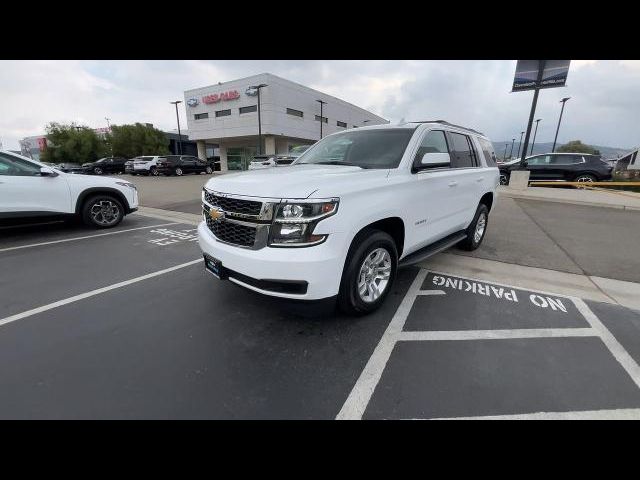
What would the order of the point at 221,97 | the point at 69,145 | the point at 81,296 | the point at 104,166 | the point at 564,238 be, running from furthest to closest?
the point at 69,145, the point at 221,97, the point at 104,166, the point at 564,238, the point at 81,296

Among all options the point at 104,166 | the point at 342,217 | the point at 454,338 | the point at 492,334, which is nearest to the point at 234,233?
the point at 342,217

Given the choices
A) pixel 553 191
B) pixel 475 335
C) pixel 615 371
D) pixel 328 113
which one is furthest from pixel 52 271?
pixel 328 113

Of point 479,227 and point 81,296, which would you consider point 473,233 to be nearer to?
point 479,227

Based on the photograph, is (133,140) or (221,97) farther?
(133,140)

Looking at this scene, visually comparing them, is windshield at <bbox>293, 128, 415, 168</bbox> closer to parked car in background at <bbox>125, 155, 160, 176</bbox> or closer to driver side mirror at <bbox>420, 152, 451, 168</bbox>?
driver side mirror at <bbox>420, 152, 451, 168</bbox>

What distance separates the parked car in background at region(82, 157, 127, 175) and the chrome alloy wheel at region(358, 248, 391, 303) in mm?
35616

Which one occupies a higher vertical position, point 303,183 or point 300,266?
point 303,183

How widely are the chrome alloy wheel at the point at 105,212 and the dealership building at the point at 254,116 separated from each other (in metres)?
28.9

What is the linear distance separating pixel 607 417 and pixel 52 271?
6.14 m

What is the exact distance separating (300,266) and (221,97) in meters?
43.5

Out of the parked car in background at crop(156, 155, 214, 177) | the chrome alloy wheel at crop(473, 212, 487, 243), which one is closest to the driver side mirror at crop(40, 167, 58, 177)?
the chrome alloy wheel at crop(473, 212, 487, 243)

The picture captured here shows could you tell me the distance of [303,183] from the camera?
2.51m

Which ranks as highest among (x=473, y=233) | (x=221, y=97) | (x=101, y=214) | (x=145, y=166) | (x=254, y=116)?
(x=221, y=97)
